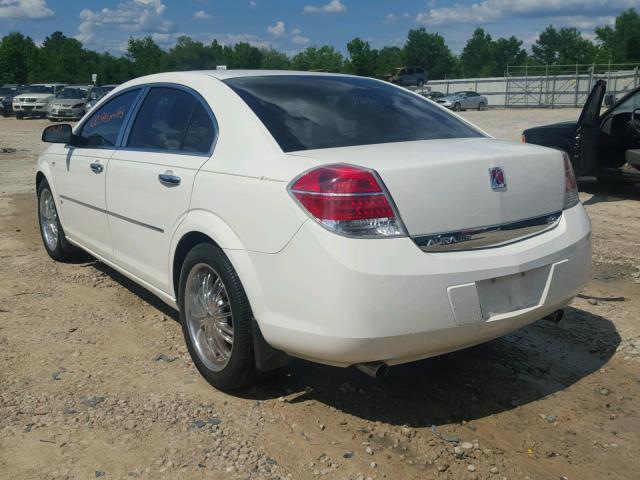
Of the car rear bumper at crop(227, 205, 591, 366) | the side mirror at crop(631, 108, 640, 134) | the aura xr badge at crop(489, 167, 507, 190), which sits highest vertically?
the aura xr badge at crop(489, 167, 507, 190)

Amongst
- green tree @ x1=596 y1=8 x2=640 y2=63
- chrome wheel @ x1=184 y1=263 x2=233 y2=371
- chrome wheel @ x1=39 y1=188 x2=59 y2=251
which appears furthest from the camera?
green tree @ x1=596 y1=8 x2=640 y2=63

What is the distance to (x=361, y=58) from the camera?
87.5m

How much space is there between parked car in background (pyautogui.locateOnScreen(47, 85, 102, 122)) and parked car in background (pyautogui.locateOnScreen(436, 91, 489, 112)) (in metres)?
22.5

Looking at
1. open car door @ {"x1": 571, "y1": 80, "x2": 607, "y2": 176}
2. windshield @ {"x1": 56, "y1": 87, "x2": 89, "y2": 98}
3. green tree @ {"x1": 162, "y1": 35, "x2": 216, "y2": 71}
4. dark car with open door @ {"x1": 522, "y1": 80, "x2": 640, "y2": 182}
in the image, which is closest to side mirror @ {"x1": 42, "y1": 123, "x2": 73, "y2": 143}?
dark car with open door @ {"x1": 522, "y1": 80, "x2": 640, "y2": 182}

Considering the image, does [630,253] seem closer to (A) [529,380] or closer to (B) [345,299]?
(A) [529,380]

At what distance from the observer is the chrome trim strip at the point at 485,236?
114 inches

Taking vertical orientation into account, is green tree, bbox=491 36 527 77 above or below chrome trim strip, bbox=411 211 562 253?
above

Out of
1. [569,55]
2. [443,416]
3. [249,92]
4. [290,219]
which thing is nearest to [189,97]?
[249,92]

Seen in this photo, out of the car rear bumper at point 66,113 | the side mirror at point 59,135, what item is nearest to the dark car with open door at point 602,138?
the side mirror at point 59,135

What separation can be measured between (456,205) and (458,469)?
115 centimetres

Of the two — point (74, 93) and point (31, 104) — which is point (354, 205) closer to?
point (74, 93)

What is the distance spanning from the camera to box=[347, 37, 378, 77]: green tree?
286ft

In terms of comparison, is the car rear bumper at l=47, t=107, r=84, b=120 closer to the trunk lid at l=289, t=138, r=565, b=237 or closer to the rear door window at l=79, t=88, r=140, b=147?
the rear door window at l=79, t=88, r=140, b=147

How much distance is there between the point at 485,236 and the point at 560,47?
12385 cm
